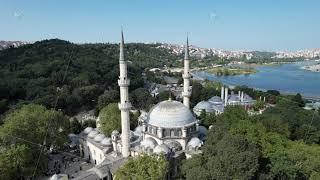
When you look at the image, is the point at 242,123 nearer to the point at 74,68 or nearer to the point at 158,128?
the point at 158,128

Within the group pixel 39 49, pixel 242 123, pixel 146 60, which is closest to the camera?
pixel 242 123

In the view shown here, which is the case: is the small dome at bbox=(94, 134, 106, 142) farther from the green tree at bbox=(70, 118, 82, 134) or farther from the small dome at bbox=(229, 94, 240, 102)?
the small dome at bbox=(229, 94, 240, 102)

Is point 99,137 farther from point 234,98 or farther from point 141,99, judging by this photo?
point 234,98

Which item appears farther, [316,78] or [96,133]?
[316,78]

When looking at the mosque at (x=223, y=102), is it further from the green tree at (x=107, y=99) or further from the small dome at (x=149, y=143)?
the small dome at (x=149, y=143)

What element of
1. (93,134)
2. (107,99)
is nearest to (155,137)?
(93,134)

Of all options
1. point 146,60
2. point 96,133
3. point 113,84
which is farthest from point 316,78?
point 96,133

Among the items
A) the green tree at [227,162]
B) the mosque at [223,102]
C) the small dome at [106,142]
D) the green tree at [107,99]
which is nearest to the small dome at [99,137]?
the small dome at [106,142]
